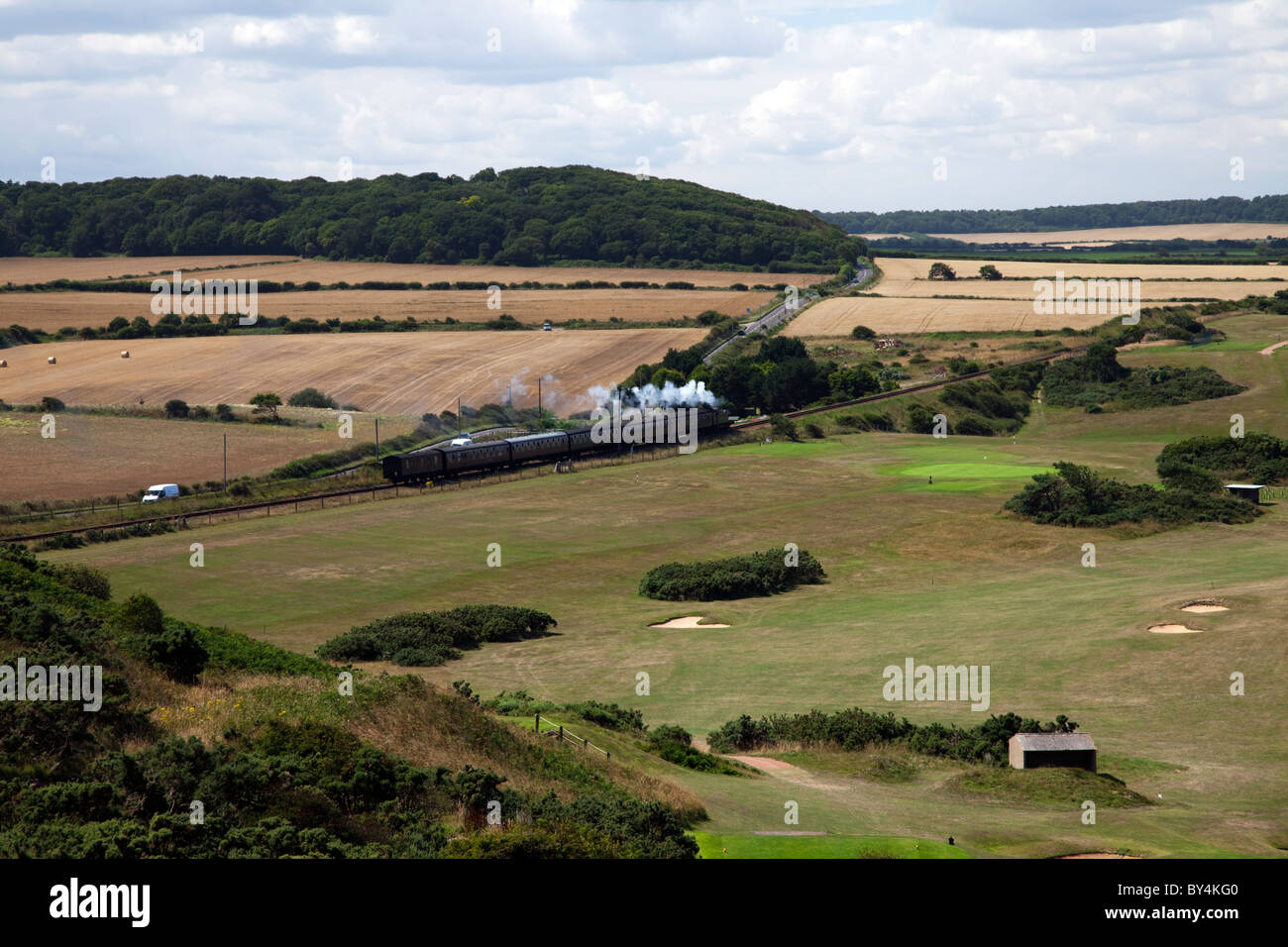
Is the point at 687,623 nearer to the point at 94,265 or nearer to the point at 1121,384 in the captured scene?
the point at 1121,384

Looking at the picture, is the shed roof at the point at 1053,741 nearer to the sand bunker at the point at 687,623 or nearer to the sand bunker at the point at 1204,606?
the sand bunker at the point at 1204,606

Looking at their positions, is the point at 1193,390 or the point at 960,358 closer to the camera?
the point at 1193,390

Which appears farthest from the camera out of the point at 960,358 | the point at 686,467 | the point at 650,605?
the point at 960,358

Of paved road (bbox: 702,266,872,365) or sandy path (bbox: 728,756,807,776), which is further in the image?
paved road (bbox: 702,266,872,365)

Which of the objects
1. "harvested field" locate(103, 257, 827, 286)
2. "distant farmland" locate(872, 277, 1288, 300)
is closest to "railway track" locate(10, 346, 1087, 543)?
"distant farmland" locate(872, 277, 1288, 300)

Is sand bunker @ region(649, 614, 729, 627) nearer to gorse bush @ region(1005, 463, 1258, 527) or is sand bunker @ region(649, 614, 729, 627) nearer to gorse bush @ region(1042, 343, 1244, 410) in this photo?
gorse bush @ region(1005, 463, 1258, 527)

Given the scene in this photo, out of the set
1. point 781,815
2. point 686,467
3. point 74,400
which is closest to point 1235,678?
point 781,815
